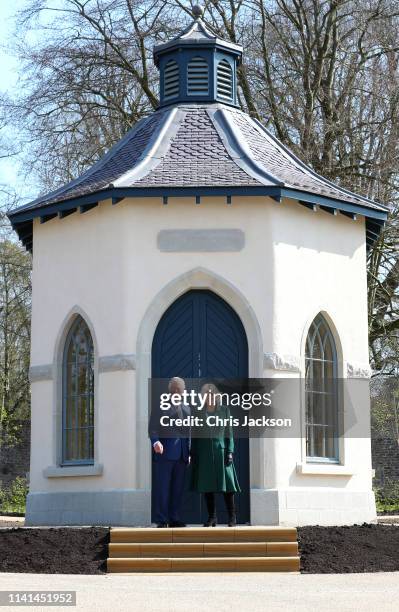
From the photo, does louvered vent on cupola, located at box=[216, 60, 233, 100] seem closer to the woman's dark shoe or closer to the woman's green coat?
the woman's green coat

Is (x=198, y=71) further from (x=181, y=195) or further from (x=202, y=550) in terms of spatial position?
(x=202, y=550)

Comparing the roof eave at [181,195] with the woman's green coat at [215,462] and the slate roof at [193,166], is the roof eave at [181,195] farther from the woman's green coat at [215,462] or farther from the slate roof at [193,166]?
the woman's green coat at [215,462]

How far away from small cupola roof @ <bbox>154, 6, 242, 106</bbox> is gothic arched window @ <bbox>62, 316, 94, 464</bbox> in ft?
14.7

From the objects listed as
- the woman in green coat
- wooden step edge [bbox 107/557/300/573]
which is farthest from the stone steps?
the woman in green coat

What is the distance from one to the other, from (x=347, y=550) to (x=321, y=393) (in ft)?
11.5

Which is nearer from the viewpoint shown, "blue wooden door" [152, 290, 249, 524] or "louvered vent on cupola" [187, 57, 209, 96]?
"blue wooden door" [152, 290, 249, 524]

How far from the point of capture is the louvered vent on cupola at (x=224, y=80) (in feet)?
64.0

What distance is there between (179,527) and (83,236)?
15.3 feet

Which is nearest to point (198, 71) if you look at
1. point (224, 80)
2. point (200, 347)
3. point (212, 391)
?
point (224, 80)

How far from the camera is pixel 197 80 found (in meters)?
19.4

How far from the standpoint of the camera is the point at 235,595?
1137 cm

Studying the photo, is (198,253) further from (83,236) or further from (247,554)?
(247,554)

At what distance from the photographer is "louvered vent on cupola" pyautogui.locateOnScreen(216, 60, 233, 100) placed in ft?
64.0

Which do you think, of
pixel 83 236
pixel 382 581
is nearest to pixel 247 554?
pixel 382 581
